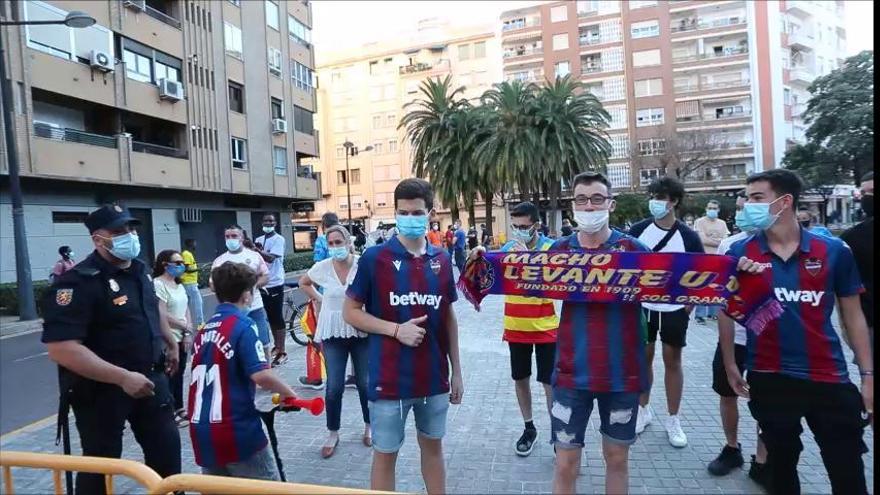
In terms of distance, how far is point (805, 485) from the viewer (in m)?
3.55

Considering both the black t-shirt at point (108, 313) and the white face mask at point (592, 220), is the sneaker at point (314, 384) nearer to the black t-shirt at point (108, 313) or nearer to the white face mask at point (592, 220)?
the black t-shirt at point (108, 313)

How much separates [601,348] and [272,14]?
112ft

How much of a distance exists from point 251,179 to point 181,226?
500cm

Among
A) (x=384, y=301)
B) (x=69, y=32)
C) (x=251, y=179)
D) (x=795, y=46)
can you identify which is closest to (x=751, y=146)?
(x=795, y=46)

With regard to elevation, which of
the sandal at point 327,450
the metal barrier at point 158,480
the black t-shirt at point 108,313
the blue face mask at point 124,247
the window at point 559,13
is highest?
the window at point 559,13

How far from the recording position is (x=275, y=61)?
31.8m

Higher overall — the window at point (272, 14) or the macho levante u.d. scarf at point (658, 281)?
the window at point (272, 14)

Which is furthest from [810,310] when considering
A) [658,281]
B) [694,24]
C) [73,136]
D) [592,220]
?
[694,24]

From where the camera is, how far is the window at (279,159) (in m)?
31.3

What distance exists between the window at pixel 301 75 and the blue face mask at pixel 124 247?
3312cm

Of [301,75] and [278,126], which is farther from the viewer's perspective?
[301,75]

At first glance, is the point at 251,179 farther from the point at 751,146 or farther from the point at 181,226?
the point at 751,146

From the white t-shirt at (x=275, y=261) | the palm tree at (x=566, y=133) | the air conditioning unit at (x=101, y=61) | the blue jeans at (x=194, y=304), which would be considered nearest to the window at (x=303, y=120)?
the air conditioning unit at (x=101, y=61)

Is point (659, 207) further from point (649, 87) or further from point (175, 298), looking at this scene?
point (649, 87)
